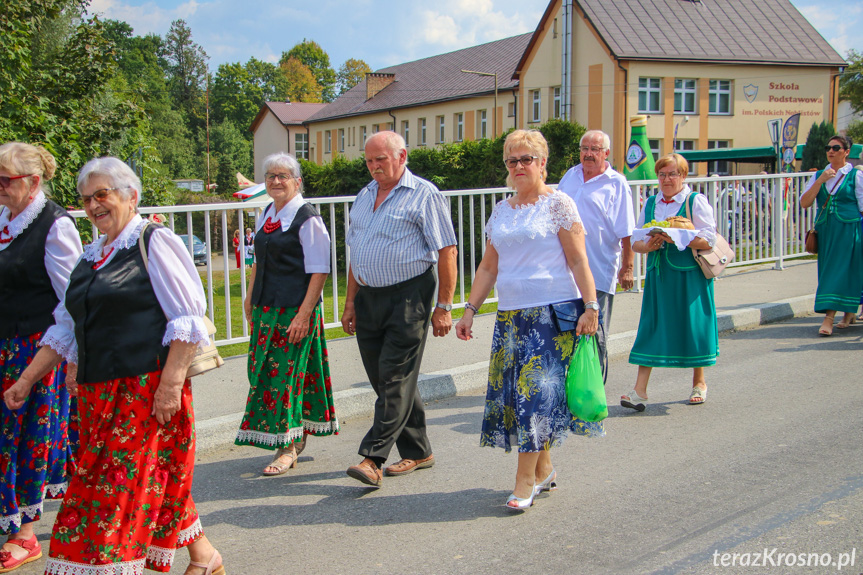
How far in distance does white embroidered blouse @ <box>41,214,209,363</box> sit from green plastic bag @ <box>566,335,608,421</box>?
1.84m

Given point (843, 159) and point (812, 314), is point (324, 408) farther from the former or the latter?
point (812, 314)

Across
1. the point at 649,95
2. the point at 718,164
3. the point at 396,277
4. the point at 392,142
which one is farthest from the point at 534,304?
the point at 649,95

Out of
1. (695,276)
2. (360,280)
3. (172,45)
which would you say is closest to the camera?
(360,280)

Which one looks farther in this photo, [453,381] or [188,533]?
[453,381]

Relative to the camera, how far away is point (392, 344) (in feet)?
15.4

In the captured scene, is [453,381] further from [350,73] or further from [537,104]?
[350,73]

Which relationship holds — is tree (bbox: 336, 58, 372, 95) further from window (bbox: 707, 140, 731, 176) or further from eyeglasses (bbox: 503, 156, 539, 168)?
eyeglasses (bbox: 503, 156, 539, 168)

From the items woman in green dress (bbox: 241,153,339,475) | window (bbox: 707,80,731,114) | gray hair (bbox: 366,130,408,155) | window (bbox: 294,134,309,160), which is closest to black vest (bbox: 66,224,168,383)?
woman in green dress (bbox: 241,153,339,475)

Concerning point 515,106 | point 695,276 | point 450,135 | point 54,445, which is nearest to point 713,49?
point 515,106

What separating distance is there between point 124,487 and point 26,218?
1457 mm

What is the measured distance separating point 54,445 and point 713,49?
151ft

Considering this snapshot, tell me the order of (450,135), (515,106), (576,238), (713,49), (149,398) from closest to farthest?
(149,398) → (576,238) → (713,49) → (515,106) → (450,135)

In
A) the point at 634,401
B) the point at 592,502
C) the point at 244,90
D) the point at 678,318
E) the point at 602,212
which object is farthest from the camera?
the point at 244,90

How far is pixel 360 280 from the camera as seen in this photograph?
15.8ft
